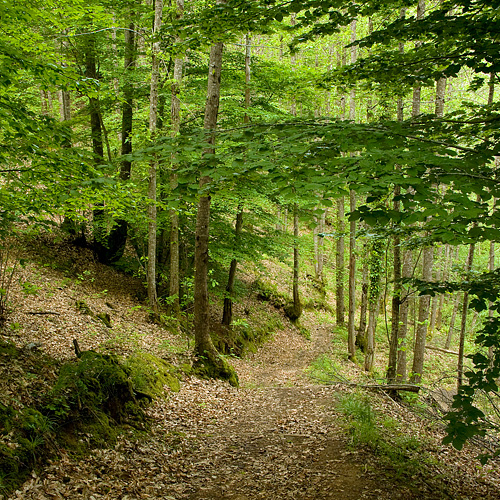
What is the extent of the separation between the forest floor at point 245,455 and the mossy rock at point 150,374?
0.82 ft

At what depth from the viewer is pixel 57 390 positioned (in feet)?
15.2

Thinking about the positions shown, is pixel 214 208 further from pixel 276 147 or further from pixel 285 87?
pixel 276 147

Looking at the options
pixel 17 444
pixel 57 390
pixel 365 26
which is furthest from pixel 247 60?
pixel 17 444

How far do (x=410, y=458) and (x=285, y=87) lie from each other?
438 inches

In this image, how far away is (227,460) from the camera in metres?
5.15

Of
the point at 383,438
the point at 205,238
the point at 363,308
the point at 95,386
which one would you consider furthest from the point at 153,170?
the point at 363,308

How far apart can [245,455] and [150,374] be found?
101 inches

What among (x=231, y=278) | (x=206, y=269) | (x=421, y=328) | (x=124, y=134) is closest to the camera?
(x=206, y=269)

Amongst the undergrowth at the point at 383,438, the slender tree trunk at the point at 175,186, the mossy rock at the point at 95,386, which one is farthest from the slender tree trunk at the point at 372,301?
the mossy rock at the point at 95,386

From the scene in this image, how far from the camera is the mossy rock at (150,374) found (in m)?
6.36

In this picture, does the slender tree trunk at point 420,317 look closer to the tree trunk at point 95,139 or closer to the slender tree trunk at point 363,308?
the slender tree trunk at point 363,308

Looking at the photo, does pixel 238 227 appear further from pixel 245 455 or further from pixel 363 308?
pixel 245 455

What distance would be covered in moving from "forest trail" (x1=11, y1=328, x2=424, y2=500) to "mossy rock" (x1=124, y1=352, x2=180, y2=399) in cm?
29

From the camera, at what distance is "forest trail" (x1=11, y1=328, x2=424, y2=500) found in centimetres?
404
